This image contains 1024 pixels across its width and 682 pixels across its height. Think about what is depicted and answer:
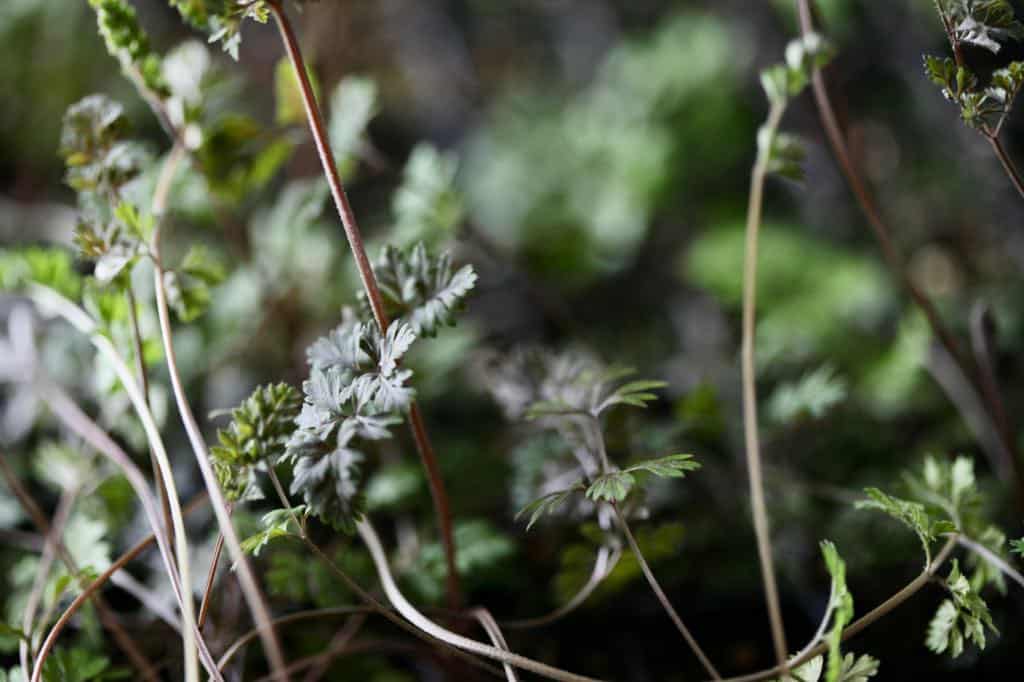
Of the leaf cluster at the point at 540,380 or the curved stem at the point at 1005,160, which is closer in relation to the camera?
the curved stem at the point at 1005,160

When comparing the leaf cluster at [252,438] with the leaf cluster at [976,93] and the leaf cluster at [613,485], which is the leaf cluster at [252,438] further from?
the leaf cluster at [976,93]

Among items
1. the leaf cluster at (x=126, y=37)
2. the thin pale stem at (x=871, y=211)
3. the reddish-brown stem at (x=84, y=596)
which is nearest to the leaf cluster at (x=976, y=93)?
the thin pale stem at (x=871, y=211)

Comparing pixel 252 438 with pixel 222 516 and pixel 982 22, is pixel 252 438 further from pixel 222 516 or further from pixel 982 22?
pixel 982 22

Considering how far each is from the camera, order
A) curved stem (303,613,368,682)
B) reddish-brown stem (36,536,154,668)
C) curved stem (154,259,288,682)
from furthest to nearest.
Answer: curved stem (303,613,368,682) → reddish-brown stem (36,536,154,668) → curved stem (154,259,288,682)

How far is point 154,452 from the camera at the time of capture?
721 mm

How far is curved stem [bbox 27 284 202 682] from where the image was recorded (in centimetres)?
63

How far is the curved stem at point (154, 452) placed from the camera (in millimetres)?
629

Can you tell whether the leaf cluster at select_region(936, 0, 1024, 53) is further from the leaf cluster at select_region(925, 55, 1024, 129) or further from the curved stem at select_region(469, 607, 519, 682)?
the curved stem at select_region(469, 607, 519, 682)

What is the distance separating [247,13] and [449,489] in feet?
1.98

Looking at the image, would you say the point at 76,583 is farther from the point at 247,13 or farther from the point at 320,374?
the point at 247,13

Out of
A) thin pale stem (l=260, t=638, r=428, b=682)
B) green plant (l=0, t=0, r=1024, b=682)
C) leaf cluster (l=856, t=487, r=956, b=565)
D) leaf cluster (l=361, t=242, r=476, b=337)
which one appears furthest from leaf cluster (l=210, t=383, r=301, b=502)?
leaf cluster (l=856, t=487, r=956, b=565)

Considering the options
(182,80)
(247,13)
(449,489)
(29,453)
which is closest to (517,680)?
(449,489)

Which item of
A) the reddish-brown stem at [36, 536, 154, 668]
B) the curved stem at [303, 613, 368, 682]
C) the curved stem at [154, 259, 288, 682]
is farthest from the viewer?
the curved stem at [303, 613, 368, 682]

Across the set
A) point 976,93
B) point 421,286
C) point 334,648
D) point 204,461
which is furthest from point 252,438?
point 976,93
